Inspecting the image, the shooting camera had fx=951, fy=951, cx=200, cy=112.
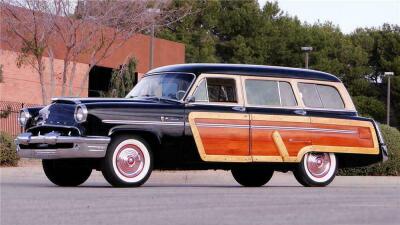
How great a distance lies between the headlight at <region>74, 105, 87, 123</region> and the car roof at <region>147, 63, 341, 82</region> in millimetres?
2094

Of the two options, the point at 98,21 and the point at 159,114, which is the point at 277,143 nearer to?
the point at 159,114

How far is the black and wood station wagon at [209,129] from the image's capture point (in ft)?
44.7

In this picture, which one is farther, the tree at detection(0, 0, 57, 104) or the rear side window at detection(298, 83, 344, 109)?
the tree at detection(0, 0, 57, 104)

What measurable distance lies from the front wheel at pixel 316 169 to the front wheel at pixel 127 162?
290cm

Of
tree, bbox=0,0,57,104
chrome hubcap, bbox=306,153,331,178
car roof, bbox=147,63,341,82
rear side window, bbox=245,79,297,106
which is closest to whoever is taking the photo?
car roof, bbox=147,63,341,82

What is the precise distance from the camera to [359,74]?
77.7 metres

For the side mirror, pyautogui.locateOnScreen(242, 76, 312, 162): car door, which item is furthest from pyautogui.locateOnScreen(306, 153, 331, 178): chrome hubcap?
the side mirror

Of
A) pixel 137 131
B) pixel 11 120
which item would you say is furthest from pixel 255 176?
pixel 11 120

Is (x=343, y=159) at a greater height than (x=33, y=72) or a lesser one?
lesser

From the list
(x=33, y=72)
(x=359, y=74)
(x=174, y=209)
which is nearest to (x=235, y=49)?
(x=359, y=74)

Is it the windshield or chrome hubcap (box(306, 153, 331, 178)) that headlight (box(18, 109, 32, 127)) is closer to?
the windshield

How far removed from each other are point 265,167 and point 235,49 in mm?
54309

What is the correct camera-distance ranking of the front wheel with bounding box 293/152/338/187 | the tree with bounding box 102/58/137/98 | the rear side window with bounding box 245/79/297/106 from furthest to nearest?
1. the tree with bounding box 102/58/137/98
2. the front wheel with bounding box 293/152/338/187
3. the rear side window with bounding box 245/79/297/106

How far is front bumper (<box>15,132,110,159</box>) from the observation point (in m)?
13.3
